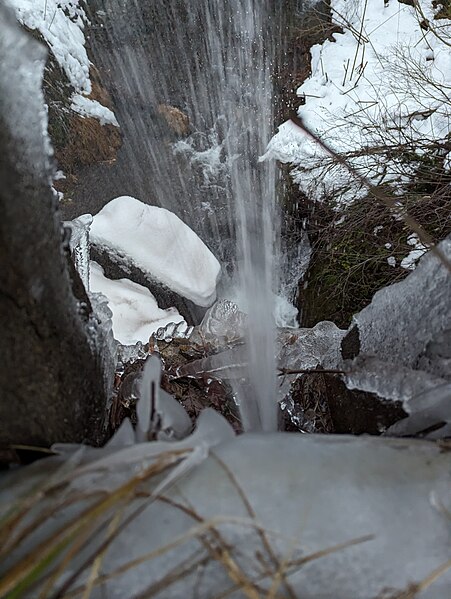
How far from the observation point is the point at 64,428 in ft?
3.16

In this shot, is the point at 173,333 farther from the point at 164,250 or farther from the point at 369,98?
the point at 369,98

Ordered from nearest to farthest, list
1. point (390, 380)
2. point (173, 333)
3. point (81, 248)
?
A: point (390, 380) < point (81, 248) < point (173, 333)

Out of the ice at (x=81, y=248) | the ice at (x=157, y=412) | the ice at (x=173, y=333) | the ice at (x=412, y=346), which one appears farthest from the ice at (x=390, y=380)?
the ice at (x=173, y=333)

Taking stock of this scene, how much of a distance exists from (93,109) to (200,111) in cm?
112

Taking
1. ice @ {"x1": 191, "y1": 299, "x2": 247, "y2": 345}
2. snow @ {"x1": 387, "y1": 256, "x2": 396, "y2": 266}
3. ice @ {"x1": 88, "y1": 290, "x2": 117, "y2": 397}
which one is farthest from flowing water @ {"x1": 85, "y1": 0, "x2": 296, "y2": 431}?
ice @ {"x1": 88, "y1": 290, "x2": 117, "y2": 397}

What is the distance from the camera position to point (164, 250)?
4.46 metres

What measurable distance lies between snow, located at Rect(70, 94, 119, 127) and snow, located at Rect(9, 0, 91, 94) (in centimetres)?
10

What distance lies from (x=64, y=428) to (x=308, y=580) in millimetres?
505

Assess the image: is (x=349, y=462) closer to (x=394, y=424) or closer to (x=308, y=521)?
(x=308, y=521)

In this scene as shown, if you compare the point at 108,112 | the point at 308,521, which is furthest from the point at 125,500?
the point at 108,112

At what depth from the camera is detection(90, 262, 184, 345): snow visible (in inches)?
157

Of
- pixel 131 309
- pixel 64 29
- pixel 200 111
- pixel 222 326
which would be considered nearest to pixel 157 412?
pixel 222 326

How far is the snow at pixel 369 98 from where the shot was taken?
4.13 m

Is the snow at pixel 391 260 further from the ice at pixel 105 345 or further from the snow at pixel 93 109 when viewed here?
the snow at pixel 93 109
